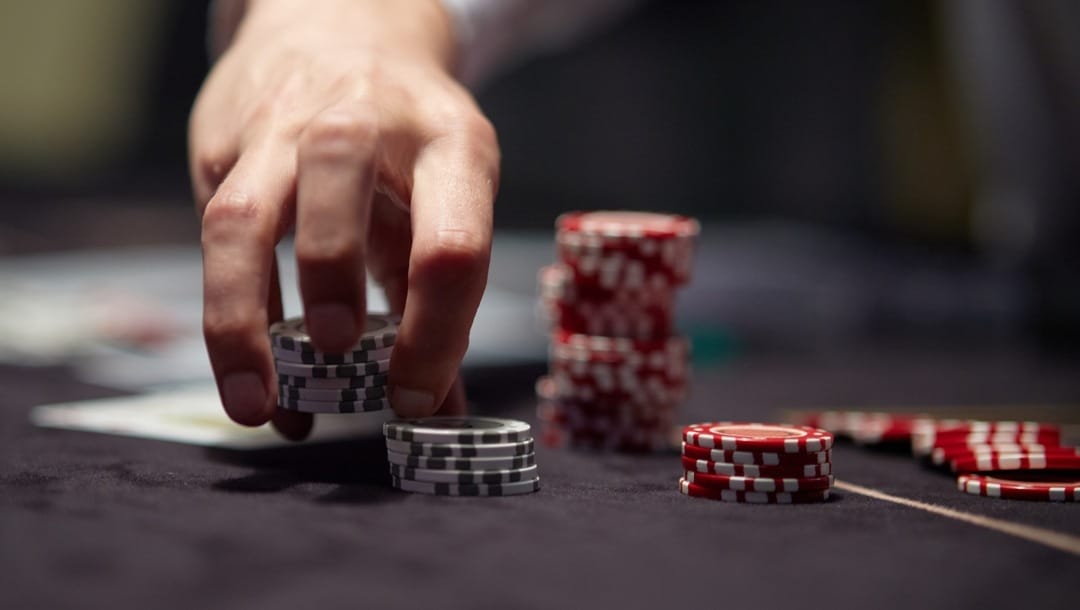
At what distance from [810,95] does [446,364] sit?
20.9ft

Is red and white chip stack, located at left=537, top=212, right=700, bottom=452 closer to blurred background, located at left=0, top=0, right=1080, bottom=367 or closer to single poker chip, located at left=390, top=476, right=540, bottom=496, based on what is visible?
single poker chip, located at left=390, top=476, right=540, bottom=496

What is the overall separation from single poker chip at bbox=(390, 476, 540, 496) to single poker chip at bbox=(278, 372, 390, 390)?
0.14 metres

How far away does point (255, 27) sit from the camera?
239cm

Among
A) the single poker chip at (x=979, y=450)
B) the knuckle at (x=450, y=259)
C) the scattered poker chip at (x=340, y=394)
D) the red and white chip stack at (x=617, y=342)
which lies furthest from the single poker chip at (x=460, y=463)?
the single poker chip at (x=979, y=450)

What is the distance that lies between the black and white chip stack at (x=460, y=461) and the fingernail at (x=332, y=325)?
0.50 feet

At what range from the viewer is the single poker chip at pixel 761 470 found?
68.8 inches

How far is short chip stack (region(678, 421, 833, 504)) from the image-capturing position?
175 cm

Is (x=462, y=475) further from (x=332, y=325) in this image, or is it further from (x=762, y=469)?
(x=762, y=469)

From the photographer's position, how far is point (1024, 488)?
180cm

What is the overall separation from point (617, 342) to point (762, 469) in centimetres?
68

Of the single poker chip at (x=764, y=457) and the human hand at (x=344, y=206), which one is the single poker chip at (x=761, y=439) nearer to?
the single poker chip at (x=764, y=457)

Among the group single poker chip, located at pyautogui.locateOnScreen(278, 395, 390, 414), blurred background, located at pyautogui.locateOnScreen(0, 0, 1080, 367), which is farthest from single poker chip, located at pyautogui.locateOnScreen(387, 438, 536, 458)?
blurred background, located at pyautogui.locateOnScreen(0, 0, 1080, 367)

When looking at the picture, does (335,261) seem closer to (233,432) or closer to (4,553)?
(4,553)

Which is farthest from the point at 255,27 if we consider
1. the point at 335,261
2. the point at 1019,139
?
the point at 1019,139
